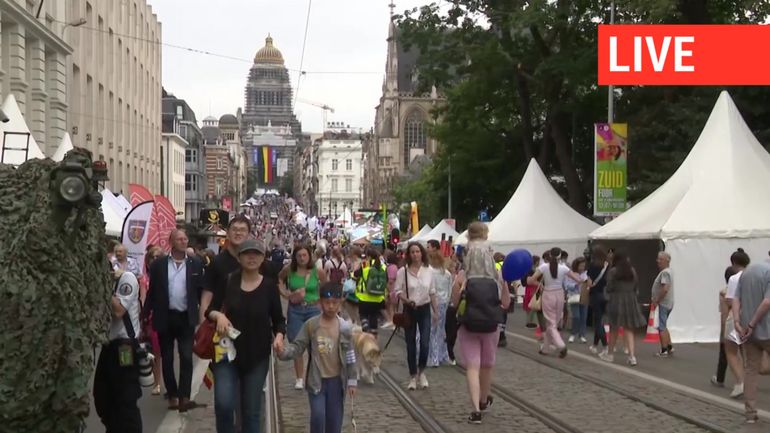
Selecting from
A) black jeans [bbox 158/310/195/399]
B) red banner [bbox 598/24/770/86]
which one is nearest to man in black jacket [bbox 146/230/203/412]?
black jeans [bbox 158/310/195/399]

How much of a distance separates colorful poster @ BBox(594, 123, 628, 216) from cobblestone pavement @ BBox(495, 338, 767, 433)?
39.0 ft

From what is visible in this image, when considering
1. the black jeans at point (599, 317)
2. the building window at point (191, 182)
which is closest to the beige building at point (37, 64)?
the black jeans at point (599, 317)

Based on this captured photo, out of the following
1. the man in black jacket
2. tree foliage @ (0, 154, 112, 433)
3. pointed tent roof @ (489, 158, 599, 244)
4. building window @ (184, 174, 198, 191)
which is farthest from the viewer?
building window @ (184, 174, 198, 191)

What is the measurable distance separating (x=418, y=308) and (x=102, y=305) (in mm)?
7728

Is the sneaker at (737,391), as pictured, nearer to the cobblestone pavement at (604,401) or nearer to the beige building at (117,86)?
the cobblestone pavement at (604,401)

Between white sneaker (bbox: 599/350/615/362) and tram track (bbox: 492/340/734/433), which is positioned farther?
white sneaker (bbox: 599/350/615/362)

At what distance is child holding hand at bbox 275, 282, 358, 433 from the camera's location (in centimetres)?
780

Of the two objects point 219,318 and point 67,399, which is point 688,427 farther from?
point 67,399

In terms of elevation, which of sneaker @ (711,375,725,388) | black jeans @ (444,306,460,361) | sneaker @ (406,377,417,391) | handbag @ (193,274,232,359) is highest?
handbag @ (193,274,232,359)

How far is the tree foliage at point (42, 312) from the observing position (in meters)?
4.60

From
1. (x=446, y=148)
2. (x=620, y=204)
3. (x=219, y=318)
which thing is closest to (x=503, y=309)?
(x=219, y=318)

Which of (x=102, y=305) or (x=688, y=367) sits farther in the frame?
(x=688, y=367)

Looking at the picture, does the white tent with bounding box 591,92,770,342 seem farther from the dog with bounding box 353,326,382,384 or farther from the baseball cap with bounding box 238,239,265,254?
the baseball cap with bounding box 238,239,265,254

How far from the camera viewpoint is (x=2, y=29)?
28828 mm
